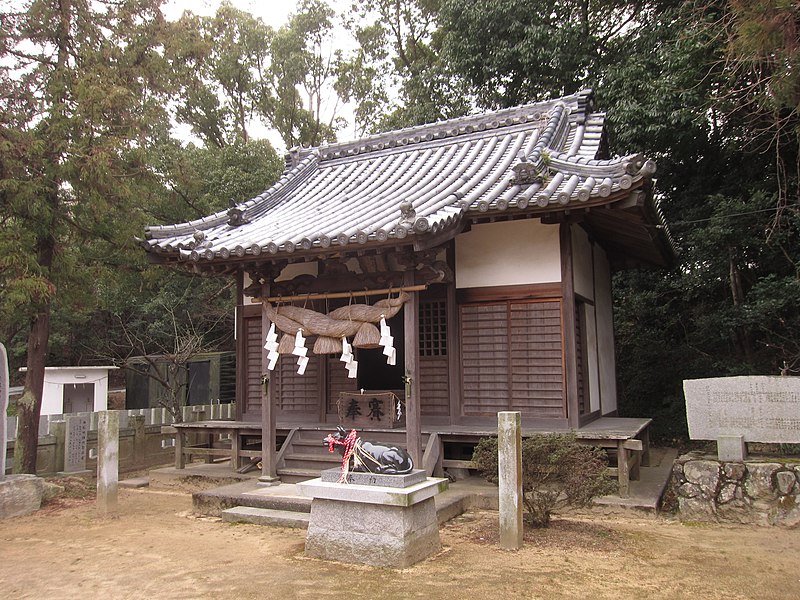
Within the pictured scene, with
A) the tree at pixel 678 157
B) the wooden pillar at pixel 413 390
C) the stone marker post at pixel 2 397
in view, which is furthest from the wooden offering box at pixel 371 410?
the tree at pixel 678 157

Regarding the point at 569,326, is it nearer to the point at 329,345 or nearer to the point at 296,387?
→ the point at 329,345

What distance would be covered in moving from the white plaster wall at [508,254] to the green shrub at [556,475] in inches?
119

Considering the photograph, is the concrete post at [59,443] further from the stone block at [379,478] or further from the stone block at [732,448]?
the stone block at [732,448]

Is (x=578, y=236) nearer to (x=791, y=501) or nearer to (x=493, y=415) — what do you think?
(x=493, y=415)

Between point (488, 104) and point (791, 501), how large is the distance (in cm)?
1477

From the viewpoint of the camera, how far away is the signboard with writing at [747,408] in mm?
7391

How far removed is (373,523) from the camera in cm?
581

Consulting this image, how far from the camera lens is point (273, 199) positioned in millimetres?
12609

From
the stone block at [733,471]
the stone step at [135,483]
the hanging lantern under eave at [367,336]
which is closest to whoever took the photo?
the stone block at [733,471]

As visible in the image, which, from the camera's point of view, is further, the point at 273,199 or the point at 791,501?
the point at 273,199

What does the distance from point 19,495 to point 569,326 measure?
8.06 m

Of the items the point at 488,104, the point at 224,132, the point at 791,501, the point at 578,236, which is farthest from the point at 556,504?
the point at 224,132

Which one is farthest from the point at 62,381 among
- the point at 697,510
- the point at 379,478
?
the point at 697,510

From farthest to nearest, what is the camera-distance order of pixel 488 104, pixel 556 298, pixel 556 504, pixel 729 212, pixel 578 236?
1. pixel 488 104
2. pixel 729 212
3. pixel 578 236
4. pixel 556 298
5. pixel 556 504
